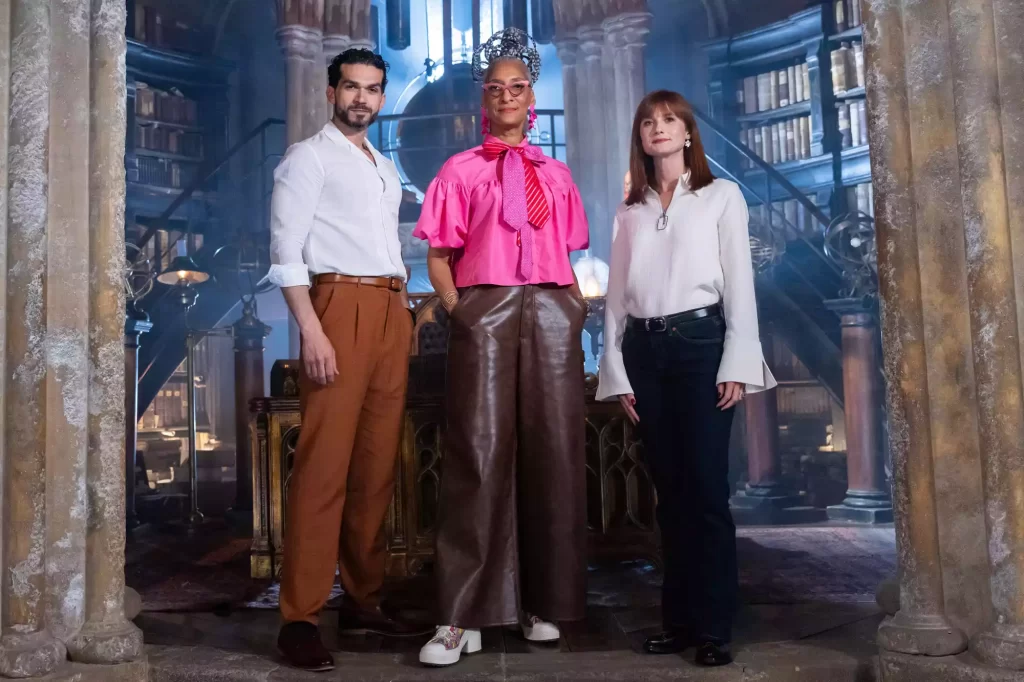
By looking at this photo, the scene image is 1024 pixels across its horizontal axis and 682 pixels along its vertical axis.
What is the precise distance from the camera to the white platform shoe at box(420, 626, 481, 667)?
2.01m

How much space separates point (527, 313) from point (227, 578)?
196 cm

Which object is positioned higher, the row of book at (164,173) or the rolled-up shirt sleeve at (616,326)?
the row of book at (164,173)

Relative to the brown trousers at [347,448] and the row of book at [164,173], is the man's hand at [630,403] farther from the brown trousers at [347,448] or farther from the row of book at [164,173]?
the row of book at [164,173]

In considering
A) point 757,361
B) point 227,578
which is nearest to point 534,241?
point 757,361

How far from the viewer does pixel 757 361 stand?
1.98m

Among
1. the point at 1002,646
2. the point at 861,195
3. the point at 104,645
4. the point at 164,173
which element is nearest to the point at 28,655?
the point at 104,645

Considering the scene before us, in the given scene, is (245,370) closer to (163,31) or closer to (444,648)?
(163,31)

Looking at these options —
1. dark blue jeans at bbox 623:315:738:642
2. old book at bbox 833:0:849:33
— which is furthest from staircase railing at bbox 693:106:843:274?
dark blue jeans at bbox 623:315:738:642

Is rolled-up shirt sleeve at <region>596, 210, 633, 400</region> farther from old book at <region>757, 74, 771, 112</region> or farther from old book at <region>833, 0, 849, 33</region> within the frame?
old book at <region>833, 0, 849, 33</region>

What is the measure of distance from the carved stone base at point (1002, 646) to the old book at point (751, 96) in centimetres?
469

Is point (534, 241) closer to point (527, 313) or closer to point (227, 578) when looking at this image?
point (527, 313)

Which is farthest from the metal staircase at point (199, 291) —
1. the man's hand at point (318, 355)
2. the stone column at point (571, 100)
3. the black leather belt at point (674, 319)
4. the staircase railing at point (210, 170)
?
the black leather belt at point (674, 319)

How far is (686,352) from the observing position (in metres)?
2.03

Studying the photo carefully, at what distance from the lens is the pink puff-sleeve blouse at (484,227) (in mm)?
2088
